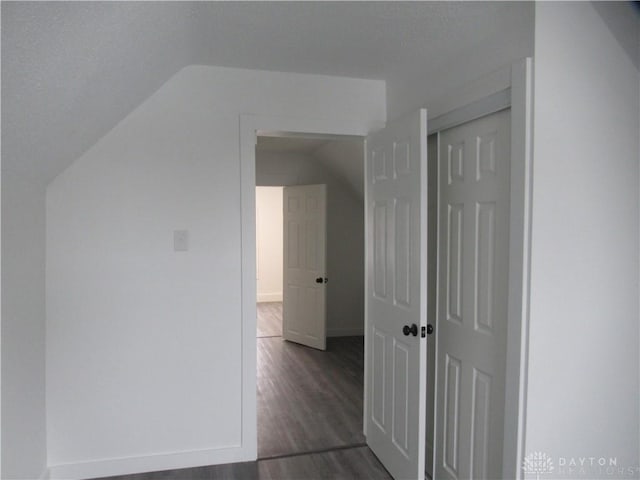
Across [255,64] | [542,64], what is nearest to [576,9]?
[542,64]

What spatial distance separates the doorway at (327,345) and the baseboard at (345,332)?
0.01m

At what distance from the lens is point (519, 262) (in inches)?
69.9

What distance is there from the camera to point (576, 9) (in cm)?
174

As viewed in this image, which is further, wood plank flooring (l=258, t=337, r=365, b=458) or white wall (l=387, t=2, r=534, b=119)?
wood plank flooring (l=258, t=337, r=365, b=458)

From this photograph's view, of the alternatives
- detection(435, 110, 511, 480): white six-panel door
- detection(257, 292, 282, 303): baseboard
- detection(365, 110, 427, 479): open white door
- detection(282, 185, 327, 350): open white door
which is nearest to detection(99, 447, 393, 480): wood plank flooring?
detection(365, 110, 427, 479): open white door

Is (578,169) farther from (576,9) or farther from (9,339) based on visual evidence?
(9,339)

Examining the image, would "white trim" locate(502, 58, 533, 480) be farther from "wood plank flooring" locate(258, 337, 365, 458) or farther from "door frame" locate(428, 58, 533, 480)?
"wood plank flooring" locate(258, 337, 365, 458)

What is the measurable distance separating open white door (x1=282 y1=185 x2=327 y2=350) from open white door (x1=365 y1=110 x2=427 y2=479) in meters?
2.38

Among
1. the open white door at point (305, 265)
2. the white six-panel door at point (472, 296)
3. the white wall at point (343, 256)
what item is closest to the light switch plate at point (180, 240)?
the white six-panel door at point (472, 296)

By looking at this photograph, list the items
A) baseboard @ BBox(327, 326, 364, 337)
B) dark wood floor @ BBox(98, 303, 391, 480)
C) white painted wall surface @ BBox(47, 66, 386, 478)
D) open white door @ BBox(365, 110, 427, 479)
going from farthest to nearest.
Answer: baseboard @ BBox(327, 326, 364, 337), dark wood floor @ BBox(98, 303, 391, 480), white painted wall surface @ BBox(47, 66, 386, 478), open white door @ BBox(365, 110, 427, 479)

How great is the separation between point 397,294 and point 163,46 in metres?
1.66

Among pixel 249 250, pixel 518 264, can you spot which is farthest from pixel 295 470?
pixel 518 264

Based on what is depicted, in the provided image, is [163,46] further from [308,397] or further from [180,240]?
[308,397]

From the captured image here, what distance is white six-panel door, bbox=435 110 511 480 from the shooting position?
1.96 metres
